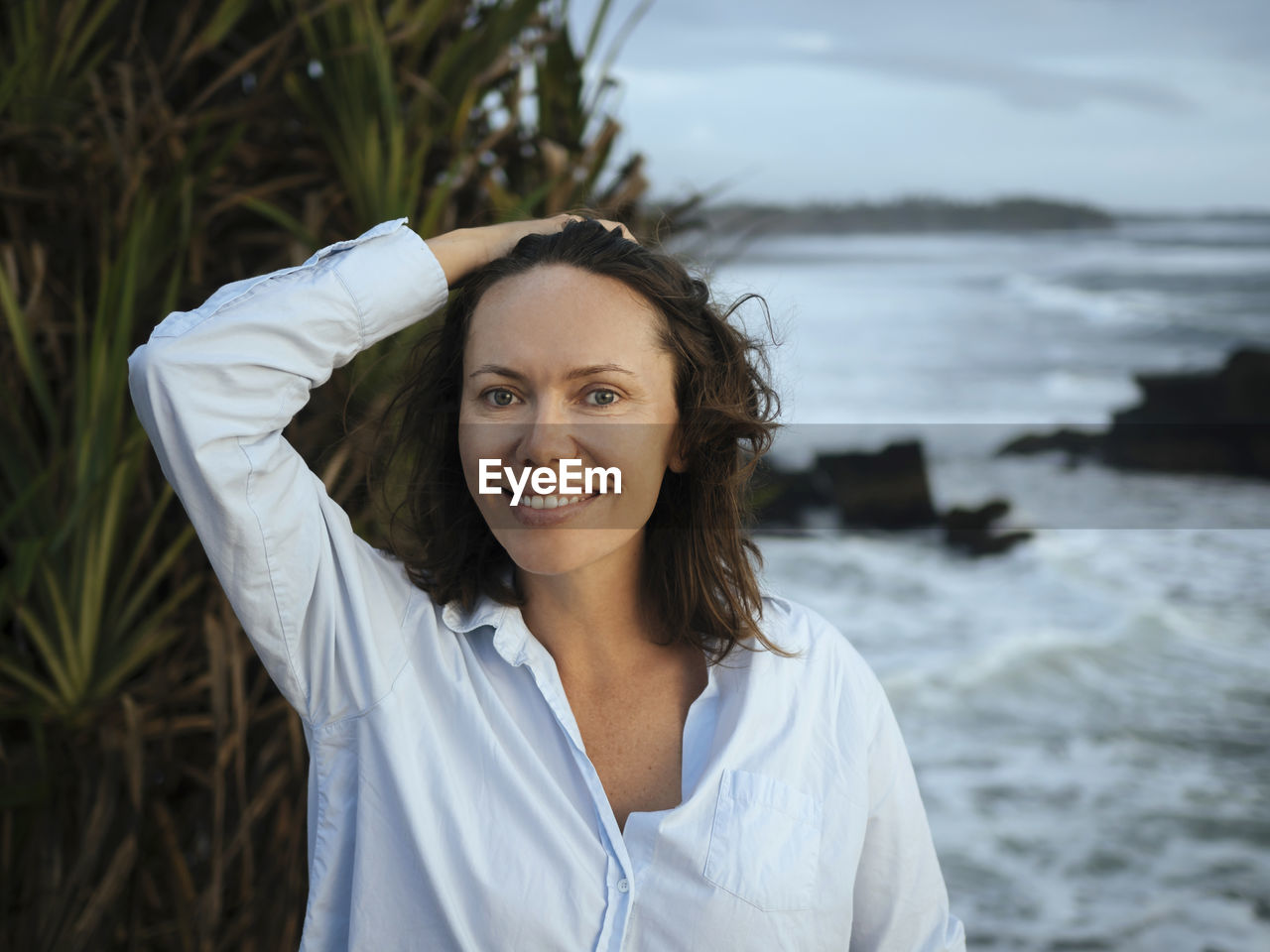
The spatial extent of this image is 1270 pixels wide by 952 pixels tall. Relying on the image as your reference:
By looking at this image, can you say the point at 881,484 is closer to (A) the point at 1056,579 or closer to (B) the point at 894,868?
(A) the point at 1056,579

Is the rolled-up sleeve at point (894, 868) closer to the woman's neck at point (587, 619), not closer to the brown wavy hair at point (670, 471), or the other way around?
the brown wavy hair at point (670, 471)

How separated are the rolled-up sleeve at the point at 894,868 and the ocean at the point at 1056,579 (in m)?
0.57

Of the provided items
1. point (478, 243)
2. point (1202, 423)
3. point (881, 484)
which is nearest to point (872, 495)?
point (881, 484)

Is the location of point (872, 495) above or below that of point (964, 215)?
below

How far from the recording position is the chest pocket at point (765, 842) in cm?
114

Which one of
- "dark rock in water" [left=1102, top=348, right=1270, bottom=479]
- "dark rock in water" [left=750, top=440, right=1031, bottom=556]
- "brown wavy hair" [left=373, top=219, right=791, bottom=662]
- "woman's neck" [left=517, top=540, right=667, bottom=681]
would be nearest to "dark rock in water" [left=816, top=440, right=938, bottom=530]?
"dark rock in water" [left=750, top=440, right=1031, bottom=556]

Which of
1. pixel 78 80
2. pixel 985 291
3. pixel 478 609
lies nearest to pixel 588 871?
pixel 478 609

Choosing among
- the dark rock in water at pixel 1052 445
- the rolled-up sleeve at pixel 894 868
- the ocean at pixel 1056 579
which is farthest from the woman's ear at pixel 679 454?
the dark rock in water at pixel 1052 445

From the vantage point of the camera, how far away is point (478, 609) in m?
1.30

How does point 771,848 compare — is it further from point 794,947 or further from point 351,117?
point 351,117

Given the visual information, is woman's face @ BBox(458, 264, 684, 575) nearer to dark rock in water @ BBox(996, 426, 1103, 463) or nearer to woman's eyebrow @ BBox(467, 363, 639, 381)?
woman's eyebrow @ BBox(467, 363, 639, 381)

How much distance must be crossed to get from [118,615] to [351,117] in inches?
39.7

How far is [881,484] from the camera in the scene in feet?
24.6

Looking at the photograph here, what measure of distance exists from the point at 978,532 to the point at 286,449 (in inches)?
339
